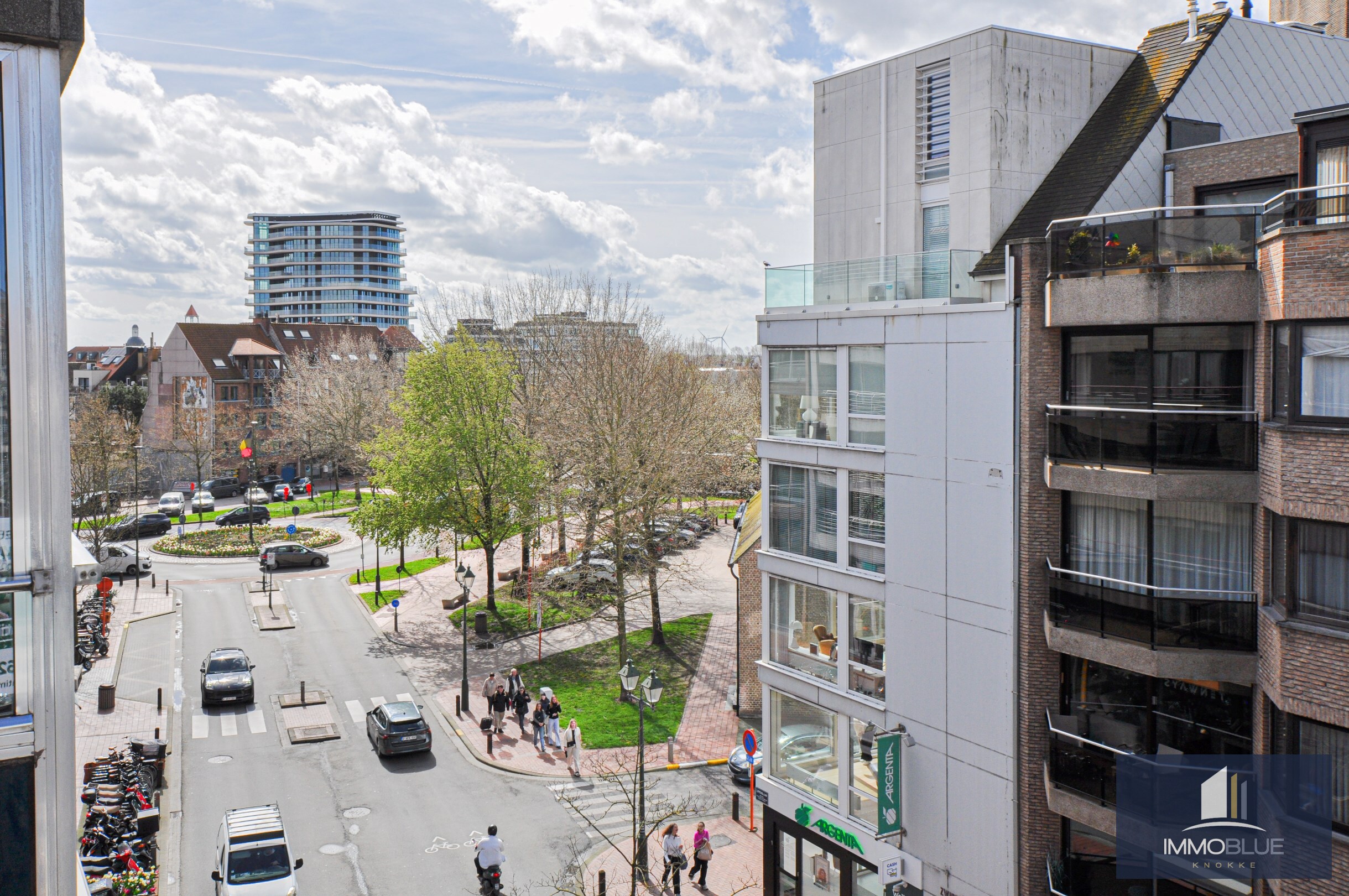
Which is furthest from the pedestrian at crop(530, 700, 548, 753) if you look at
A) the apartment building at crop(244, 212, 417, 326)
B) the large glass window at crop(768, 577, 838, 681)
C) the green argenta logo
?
the apartment building at crop(244, 212, 417, 326)

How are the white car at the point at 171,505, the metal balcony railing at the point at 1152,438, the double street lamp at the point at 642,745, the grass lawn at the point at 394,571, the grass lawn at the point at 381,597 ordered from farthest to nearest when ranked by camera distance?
the white car at the point at 171,505, the grass lawn at the point at 394,571, the grass lawn at the point at 381,597, the double street lamp at the point at 642,745, the metal balcony railing at the point at 1152,438

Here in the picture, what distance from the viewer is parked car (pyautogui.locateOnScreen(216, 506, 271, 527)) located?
59.2m

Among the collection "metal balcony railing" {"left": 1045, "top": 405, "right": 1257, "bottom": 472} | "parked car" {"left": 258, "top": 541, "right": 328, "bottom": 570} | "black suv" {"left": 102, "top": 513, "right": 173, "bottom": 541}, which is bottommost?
"parked car" {"left": 258, "top": 541, "right": 328, "bottom": 570}

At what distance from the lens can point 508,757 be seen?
27297 mm

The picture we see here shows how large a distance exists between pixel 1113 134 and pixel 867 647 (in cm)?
1015

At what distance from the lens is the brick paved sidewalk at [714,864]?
811 inches

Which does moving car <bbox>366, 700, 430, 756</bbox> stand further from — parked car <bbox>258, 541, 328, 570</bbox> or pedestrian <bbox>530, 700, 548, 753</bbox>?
parked car <bbox>258, 541, 328, 570</bbox>

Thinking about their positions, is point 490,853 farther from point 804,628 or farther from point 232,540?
point 232,540

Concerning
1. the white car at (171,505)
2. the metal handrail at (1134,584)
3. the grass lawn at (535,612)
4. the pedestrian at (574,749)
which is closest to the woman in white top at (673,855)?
the pedestrian at (574,749)

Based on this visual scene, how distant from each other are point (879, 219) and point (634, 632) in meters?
23.4

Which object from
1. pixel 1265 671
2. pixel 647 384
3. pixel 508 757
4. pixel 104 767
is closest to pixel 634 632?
pixel 647 384

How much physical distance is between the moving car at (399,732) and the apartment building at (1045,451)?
1105 centimetres

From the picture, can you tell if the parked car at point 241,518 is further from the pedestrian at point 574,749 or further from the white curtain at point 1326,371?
the white curtain at point 1326,371

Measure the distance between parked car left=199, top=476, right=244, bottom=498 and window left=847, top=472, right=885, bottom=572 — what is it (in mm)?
61875
